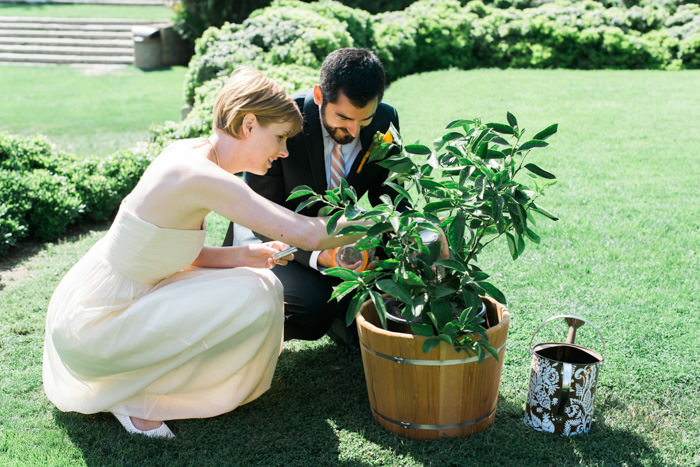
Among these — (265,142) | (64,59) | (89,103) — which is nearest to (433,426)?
(265,142)

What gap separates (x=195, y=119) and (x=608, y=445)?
5.36 m

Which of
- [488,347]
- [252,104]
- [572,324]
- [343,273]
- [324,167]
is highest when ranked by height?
[252,104]

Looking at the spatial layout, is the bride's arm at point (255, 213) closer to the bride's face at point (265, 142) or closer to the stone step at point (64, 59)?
the bride's face at point (265, 142)

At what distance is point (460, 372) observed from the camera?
8.86ft

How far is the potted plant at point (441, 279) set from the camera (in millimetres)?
2586

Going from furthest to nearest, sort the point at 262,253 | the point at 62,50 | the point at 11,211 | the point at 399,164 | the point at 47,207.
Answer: the point at 62,50 → the point at 47,207 → the point at 11,211 → the point at 262,253 → the point at 399,164

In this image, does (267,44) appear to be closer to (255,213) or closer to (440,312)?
(255,213)

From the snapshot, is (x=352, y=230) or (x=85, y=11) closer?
(x=352, y=230)

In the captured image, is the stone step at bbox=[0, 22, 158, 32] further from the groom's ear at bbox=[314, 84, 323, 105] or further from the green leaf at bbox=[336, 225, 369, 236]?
the green leaf at bbox=[336, 225, 369, 236]

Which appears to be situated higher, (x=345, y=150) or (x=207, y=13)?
(x=345, y=150)

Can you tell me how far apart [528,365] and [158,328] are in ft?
5.92

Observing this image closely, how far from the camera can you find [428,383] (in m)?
2.72

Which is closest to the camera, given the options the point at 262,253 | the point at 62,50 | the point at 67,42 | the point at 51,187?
the point at 262,253

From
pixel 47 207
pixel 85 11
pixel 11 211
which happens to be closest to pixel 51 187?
pixel 47 207
